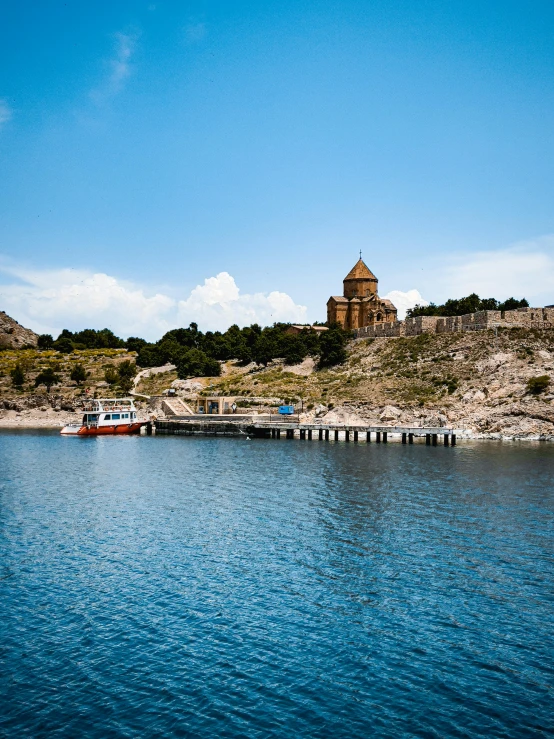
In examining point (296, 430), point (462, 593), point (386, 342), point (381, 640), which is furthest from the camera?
point (386, 342)

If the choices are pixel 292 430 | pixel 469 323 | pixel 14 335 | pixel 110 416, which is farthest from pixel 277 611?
pixel 14 335

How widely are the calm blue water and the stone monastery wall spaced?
62366 millimetres

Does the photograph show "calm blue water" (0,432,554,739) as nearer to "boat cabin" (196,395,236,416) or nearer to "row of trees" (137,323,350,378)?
"boat cabin" (196,395,236,416)

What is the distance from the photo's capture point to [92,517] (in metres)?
38.0

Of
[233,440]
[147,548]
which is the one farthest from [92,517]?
[233,440]

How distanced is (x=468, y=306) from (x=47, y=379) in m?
75.5

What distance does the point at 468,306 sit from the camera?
121m

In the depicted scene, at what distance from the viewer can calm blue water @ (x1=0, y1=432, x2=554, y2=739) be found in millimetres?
17250

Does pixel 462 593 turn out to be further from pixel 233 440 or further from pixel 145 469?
pixel 233 440

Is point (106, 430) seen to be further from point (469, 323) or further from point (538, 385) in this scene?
point (538, 385)

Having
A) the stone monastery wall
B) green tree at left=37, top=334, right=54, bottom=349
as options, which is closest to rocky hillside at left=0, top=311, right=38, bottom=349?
green tree at left=37, top=334, right=54, bottom=349

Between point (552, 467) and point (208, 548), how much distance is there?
3693 centimetres

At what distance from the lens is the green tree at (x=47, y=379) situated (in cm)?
12212

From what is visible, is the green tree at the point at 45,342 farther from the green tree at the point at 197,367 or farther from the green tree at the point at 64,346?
the green tree at the point at 197,367
